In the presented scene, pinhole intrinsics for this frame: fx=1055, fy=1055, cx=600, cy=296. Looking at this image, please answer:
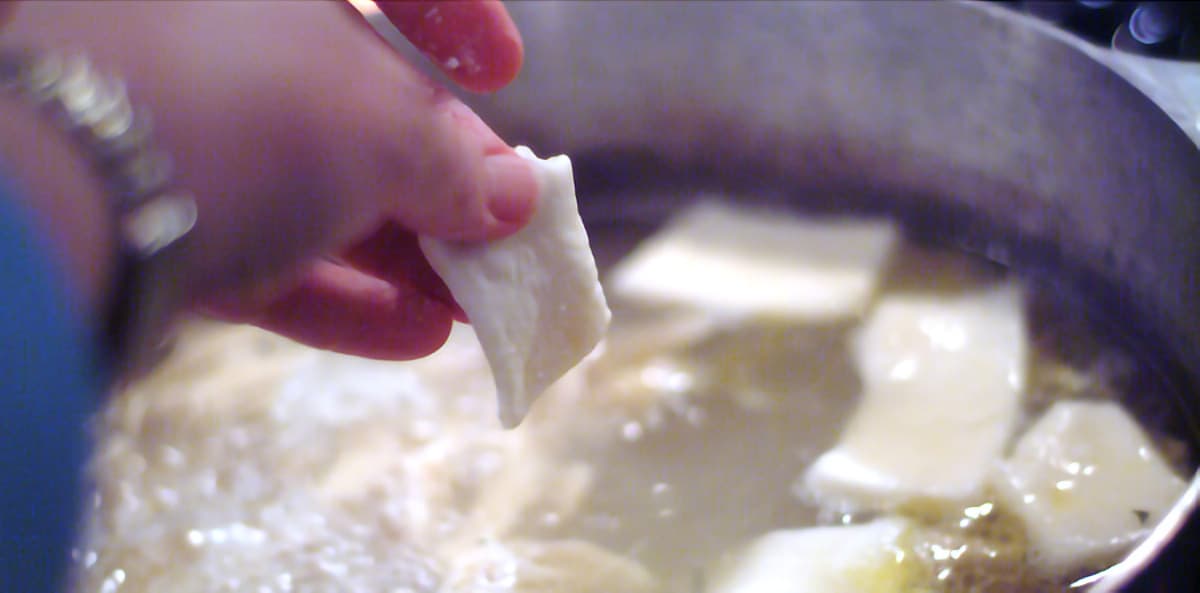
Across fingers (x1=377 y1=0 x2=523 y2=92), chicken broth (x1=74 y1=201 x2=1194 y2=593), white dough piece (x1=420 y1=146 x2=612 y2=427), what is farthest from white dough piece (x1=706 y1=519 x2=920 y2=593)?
fingers (x1=377 y1=0 x2=523 y2=92)

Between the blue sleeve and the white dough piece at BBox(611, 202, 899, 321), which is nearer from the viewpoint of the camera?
the blue sleeve

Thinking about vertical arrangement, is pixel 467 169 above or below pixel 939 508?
above

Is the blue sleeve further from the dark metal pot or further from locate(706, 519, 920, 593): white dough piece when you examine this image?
the dark metal pot

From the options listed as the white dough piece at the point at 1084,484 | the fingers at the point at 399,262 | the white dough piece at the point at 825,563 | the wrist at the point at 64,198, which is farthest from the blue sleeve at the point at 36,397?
the white dough piece at the point at 1084,484

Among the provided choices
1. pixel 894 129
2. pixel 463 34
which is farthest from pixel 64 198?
pixel 894 129

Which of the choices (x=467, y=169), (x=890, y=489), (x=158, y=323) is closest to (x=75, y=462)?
(x=158, y=323)

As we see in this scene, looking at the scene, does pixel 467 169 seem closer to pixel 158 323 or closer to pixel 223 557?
pixel 158 323
